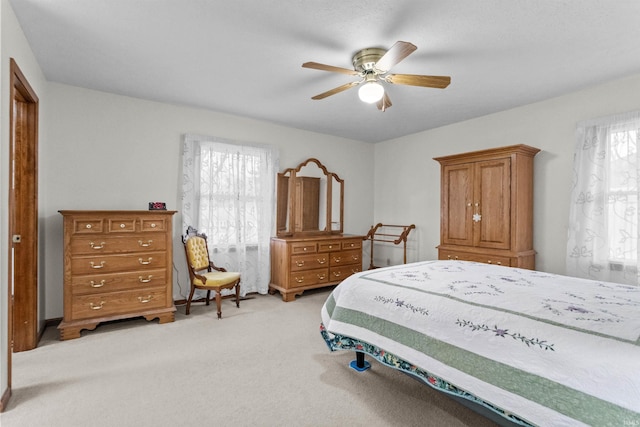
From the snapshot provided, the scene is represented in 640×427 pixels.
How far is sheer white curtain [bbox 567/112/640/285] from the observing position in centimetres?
323

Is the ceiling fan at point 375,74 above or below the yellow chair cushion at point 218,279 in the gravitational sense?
above

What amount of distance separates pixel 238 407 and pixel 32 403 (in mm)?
1340

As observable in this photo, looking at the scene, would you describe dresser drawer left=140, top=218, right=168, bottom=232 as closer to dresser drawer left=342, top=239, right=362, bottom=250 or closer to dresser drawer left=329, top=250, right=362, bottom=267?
dresser drawer left=329, top=250, right=362, bottom=267

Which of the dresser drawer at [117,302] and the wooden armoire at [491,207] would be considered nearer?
the dresser drawer at [117,302]

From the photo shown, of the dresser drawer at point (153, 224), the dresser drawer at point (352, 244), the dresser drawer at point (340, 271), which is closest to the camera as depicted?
the dresser drawer at point (153, 224)

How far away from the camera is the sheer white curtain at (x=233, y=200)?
170 inches

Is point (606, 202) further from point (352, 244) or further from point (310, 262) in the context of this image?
point (310, 262)

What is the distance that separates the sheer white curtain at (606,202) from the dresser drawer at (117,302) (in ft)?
15.1

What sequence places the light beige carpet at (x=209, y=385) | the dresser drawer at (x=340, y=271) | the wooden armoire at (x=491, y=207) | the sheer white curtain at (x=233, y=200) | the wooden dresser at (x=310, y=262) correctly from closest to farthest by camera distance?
1. the light beige carpet at (x=209, y=385)
2. the wooden armoire at (x=491, y=207)
3. the sheer white curtain at (x=233, y=200)
4. the wooden dresser at (x=310, y=262)
5. the dresser drawer at (x=340, y=271)

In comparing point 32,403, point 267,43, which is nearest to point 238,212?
point 267,43

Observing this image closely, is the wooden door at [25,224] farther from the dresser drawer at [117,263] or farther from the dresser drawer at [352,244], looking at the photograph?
the dresser drawer at [352,244]

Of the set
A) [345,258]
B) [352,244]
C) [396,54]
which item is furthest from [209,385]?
[352,244]

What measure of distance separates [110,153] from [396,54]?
11.2 ft

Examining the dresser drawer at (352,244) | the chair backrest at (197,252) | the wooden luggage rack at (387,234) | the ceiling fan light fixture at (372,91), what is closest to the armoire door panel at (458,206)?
the wooden luggage rack at (387,234)
